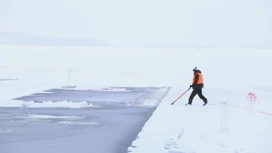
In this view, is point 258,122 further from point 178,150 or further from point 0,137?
point 0,137

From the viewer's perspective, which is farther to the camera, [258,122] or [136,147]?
[258,122]

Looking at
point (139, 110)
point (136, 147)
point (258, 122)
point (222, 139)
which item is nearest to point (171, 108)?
point (139, 110)

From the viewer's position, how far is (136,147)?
8.66 m

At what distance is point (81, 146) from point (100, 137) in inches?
42.1

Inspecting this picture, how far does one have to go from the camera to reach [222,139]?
31.6 ft

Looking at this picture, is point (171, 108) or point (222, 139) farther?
point (171, 108)

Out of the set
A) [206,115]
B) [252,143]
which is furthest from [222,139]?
[206,115]

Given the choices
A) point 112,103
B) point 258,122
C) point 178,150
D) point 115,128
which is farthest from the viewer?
point 112,103

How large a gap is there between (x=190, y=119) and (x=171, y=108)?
2.53 metres

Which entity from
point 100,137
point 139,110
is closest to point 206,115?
point 139,110

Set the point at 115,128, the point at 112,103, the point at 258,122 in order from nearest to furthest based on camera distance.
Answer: the point at 115,128 < the point at 258,122 < the point at 112,103

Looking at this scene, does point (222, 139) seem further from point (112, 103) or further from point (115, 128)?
point (112, 103)

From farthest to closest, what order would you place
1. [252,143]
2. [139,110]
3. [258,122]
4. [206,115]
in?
[139,110], [206,115], [258,122], [252,143]

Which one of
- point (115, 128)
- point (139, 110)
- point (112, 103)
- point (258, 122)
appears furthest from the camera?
point (112, 103)
